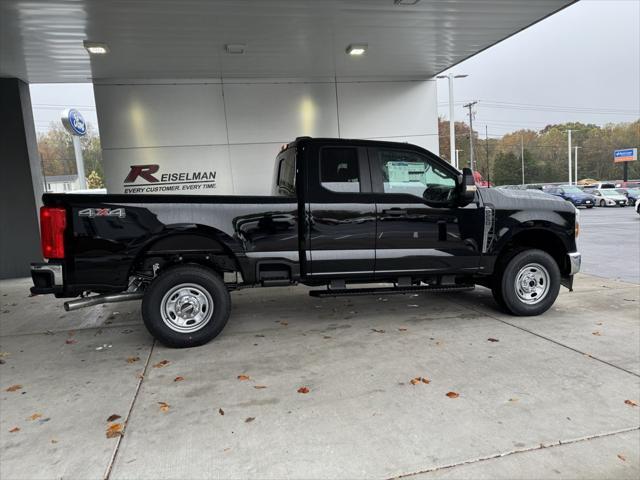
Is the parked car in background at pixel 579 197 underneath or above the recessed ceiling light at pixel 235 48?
underneath

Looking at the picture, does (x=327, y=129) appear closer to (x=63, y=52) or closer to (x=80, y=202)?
(x=63, y=52)

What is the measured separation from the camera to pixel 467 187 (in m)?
5.22

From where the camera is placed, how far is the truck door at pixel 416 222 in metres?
5.27

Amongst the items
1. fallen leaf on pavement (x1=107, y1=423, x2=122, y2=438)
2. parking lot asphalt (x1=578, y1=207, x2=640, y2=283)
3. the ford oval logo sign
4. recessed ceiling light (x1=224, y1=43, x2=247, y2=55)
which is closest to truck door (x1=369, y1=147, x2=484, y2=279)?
fallen leaf on pavement (x1=107, y1=423, x2=122, y2=438)

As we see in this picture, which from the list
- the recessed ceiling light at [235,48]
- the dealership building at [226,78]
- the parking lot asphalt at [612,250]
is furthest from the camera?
the parking lot asphalt at [612,250]

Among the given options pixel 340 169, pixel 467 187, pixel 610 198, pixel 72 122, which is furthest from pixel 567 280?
pixel 610 198

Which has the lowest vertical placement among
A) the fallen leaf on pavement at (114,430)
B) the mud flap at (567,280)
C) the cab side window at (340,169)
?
the fallen leaf on pavement at (114,430)

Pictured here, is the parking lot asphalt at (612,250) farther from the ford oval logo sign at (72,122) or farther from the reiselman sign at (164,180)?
the ford oval logo sign at (72,122)

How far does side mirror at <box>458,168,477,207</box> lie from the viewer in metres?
5.18

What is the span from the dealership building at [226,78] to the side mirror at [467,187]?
2876mm

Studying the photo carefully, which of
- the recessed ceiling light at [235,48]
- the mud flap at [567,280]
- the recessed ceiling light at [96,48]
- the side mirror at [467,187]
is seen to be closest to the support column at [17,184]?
the recessed ceiling light at [96,48]

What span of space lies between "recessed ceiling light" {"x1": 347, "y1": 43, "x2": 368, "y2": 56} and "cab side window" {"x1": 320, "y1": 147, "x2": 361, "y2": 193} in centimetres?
381

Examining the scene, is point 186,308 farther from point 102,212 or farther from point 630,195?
point 630,195

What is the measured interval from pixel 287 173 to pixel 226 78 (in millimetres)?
5296
